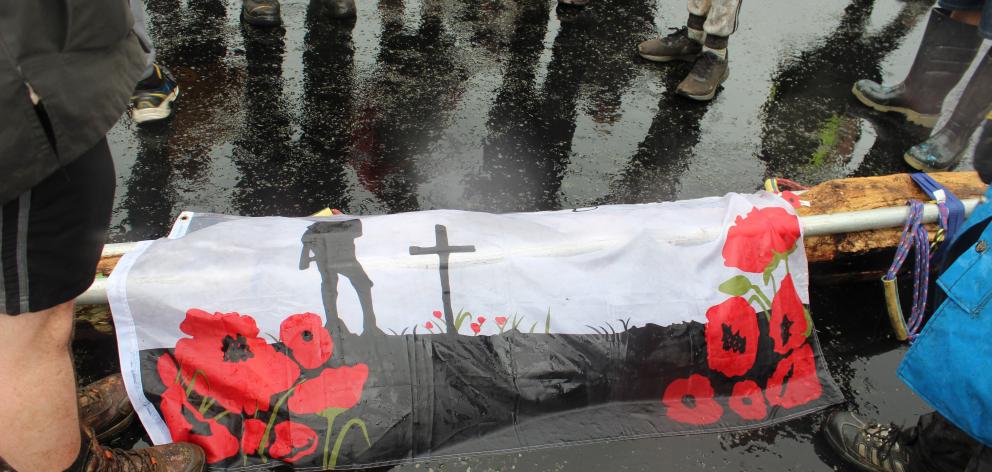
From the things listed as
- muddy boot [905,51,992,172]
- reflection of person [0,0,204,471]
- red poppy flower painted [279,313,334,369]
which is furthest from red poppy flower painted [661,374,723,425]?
muddy boot [905,51,992,172]

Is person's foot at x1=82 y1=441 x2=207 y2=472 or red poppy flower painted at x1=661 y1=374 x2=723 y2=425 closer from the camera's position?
person's foot at x1=82 y1=441 x2=207 y2=472

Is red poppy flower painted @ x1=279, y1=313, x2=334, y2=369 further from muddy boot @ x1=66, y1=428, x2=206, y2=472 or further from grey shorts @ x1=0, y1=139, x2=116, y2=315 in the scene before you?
grey shorts @ x1=0, y1=139, x2=116, y2=315

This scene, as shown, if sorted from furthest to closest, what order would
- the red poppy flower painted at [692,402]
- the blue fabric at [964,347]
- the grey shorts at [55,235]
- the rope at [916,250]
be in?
the rope at [916,250]
the red poppy flower painted at [692,402]
the blue fabric at [964,347]
the grey shorts at [55,235]

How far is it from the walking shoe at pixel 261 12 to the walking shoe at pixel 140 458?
332 centimetres

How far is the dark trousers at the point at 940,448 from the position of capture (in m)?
1.81

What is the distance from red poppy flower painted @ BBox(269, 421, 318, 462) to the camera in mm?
1940

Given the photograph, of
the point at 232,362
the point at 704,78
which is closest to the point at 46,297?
the point at 232,362

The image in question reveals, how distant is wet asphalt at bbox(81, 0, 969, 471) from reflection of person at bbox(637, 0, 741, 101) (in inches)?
3.6

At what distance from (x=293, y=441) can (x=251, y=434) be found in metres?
0.13

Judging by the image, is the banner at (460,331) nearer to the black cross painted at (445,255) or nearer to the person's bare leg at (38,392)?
the black cross painted at (445,255)

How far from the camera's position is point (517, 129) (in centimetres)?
366

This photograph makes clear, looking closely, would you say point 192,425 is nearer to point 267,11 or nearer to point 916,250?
point 916,250

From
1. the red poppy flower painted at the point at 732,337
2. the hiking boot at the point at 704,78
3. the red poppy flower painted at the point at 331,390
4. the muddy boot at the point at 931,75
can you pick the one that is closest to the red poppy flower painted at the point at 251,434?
the red poppy flower painted at the point at 331,390

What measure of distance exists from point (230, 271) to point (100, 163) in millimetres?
545
